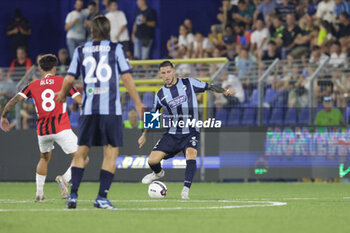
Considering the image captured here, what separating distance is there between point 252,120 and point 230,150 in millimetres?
785

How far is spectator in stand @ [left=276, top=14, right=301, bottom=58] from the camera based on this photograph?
1894 centimetres

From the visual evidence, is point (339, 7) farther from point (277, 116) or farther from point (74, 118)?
point (74, 118)

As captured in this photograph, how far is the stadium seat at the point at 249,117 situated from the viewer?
52.6 feet

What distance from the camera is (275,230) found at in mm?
6316

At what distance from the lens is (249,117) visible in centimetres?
1612

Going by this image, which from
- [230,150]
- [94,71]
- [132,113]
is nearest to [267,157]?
[230,150]

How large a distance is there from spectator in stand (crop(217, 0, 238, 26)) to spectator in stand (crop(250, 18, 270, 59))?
135 cm

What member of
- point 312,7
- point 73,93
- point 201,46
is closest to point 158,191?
point 73,93

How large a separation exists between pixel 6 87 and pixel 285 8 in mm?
7495

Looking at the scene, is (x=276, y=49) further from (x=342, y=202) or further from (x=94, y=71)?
(x=94, y=71)

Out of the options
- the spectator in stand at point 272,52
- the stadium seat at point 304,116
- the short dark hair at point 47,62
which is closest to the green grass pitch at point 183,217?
the short dark hair at point 47,62

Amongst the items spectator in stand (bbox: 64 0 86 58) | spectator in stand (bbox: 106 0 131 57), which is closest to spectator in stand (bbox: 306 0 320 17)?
spectator in stand (bbox: 106 0 131 57)

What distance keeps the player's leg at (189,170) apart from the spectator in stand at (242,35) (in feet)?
29.3

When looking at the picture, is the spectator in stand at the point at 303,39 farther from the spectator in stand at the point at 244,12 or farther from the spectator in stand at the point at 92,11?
the spectator in stand at the point at 92,11
